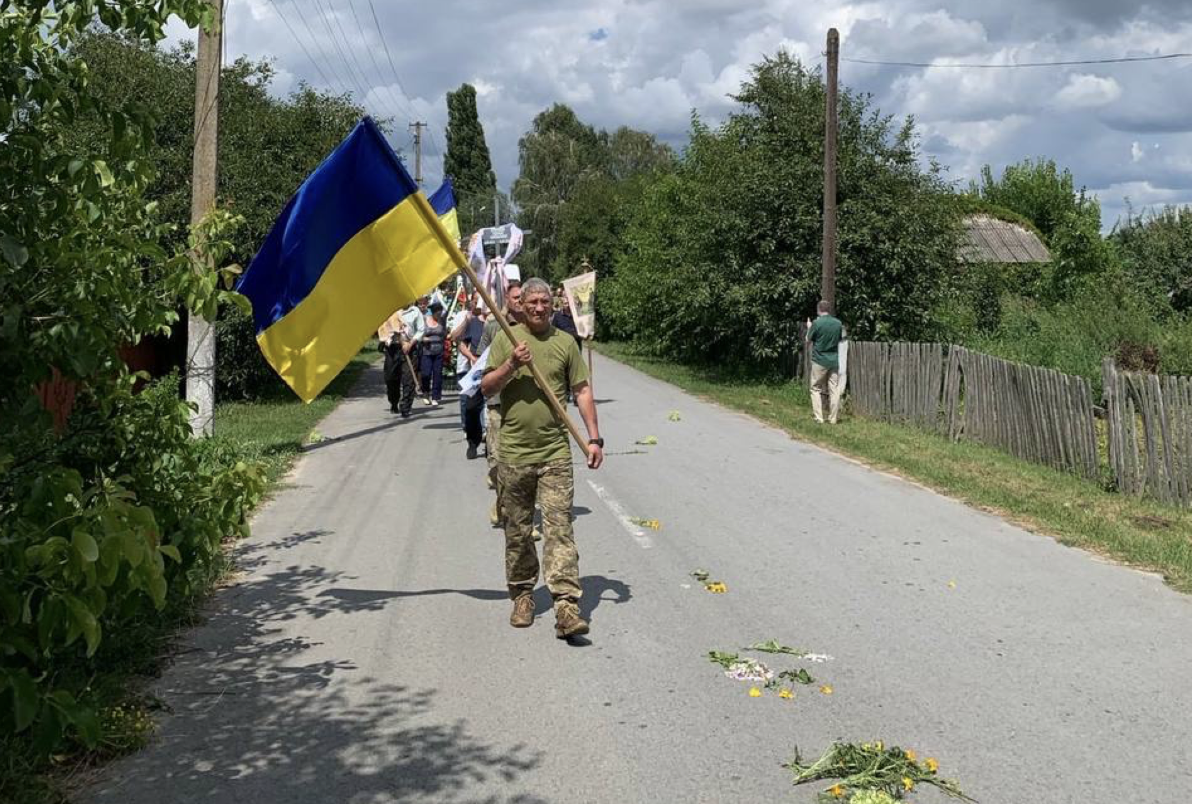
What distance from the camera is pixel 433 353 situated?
17.6 m

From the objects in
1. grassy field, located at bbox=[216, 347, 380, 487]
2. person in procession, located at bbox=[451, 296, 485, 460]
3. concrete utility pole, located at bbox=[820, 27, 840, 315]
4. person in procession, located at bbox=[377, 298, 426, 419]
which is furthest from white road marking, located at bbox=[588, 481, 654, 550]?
concrete utility pole, located at bbox=[820, 27, 840, 315]

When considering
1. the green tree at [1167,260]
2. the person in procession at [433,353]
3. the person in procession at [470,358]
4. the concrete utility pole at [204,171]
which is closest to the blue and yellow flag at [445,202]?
the person in procession at [470,358]

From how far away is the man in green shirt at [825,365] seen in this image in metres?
16.3

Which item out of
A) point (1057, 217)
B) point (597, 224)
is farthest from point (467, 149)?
point (1057, 217)

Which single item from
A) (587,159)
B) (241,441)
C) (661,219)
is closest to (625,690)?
(241,441)

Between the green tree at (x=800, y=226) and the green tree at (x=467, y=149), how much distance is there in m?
59.8

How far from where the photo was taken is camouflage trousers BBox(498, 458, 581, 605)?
5898mm

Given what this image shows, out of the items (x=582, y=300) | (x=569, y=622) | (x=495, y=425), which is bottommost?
(x=569, y=622)

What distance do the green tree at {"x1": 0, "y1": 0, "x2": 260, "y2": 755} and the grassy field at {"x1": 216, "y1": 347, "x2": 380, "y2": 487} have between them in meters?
5.68

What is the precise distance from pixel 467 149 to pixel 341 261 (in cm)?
8075

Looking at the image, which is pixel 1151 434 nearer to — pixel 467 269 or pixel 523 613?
pixel 523 613

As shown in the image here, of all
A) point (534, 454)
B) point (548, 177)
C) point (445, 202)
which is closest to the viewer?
point (534, 454)

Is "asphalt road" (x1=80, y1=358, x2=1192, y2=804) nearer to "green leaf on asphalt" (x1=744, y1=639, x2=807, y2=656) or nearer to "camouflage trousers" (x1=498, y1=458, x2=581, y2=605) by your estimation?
"green leaf on asphalt" (x1=744, y1=639, x2=807, y2=656)

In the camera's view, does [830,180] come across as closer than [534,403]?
No
